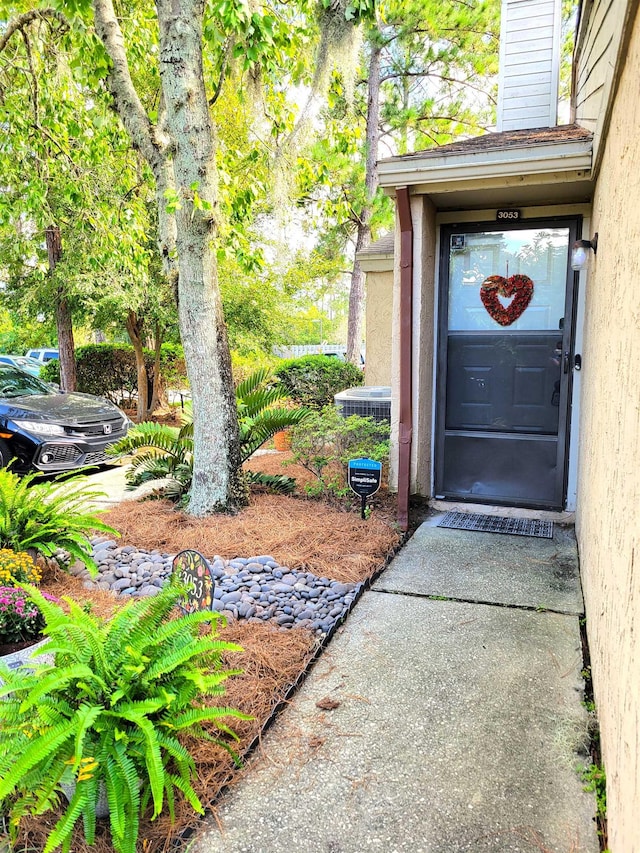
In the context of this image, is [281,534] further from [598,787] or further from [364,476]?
[598,787]

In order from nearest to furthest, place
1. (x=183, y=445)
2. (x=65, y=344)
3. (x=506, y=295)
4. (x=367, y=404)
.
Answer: (x=506, y=295) < (x=183, y=445) < (x=367, y=404) < (x=65, y=344)

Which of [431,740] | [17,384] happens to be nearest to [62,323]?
[17,384]

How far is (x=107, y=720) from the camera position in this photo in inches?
68.2

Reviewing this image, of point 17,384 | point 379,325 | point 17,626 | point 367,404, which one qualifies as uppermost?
point 379,325

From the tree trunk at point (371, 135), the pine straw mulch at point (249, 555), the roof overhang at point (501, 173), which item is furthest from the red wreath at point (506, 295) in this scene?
the tree trunk at point (371, 135)

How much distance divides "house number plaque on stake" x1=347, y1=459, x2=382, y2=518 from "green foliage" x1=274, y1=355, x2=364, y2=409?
4153mm

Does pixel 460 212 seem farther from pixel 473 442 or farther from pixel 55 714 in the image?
pixel 55 714

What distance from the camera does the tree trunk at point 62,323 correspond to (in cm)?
941

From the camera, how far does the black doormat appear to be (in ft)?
14.5

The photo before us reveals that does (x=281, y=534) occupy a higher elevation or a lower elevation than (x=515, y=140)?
lower

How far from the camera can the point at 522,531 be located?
4.44 m

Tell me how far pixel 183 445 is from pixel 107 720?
144 inches

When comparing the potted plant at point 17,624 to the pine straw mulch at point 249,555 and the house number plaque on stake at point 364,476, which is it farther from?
the house number plaque on stake at point 364,476

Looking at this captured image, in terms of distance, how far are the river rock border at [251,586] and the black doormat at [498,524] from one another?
5.01 ft
